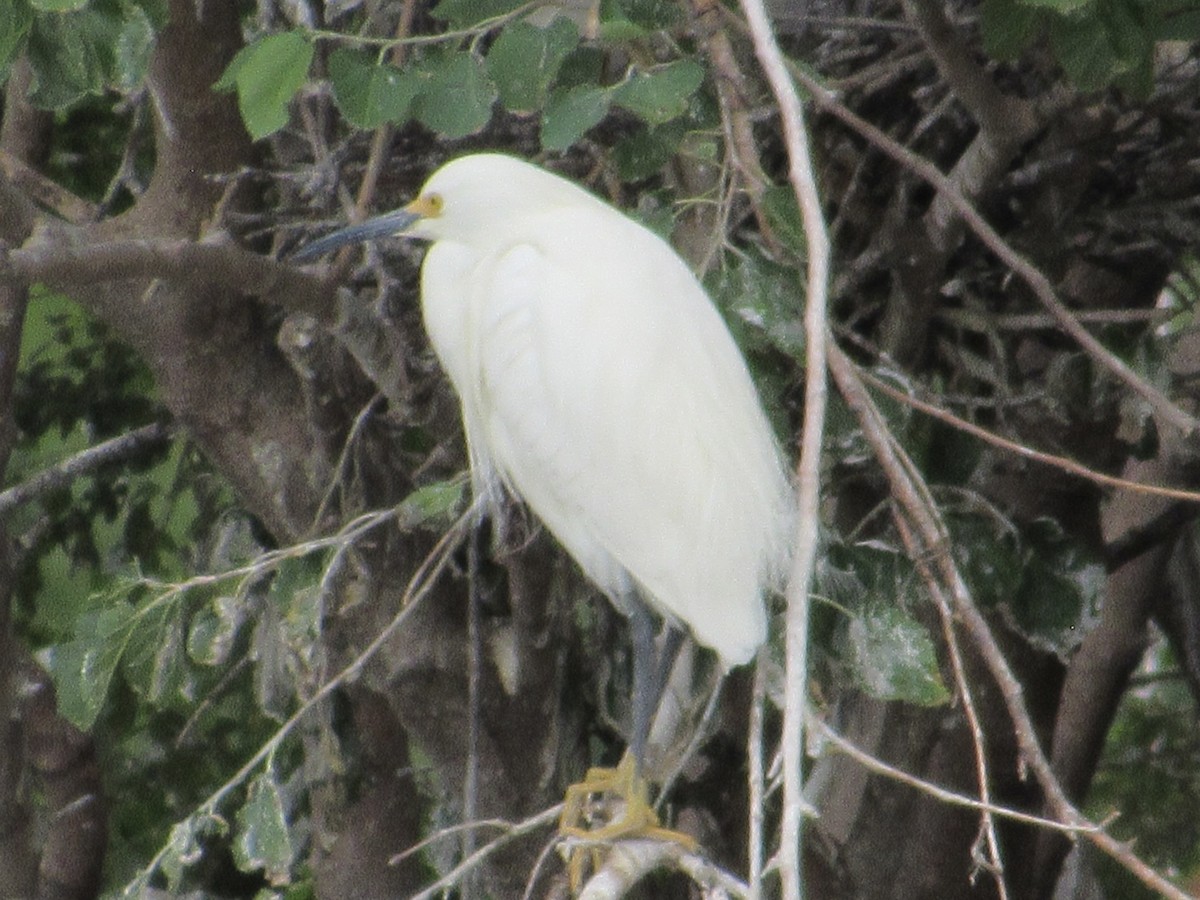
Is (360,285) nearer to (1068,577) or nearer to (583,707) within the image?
(583,707)

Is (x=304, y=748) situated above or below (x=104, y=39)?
below

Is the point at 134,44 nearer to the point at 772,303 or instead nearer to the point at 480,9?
the point at 480,9

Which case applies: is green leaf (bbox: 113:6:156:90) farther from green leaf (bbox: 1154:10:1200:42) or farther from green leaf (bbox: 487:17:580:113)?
green leaf (bbox: 1154:10:1200:42)

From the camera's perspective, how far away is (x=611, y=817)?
1.79 m

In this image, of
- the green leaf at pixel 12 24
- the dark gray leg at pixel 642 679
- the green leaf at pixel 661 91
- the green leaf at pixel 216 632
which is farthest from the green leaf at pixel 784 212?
the green leaf at pixel 216 632

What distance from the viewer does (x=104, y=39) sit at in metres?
1.48

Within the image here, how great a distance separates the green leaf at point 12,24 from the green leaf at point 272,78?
19 cm

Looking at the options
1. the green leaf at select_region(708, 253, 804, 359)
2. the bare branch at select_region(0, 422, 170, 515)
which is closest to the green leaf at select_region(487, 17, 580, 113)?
the green leaf at select_region(708, 253, 804, 359)

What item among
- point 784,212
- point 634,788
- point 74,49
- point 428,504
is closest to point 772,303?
point 784,212

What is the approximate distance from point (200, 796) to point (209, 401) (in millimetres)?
1045

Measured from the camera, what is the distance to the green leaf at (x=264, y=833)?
5.48 ft

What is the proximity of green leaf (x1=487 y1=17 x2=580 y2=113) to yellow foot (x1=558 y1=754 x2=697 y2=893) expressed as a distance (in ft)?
2.32

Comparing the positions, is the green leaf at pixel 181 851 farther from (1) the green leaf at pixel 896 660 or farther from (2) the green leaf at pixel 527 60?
(2) the green leaf at pixel 527 60

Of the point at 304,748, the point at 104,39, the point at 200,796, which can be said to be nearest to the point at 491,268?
the point at 104,39
